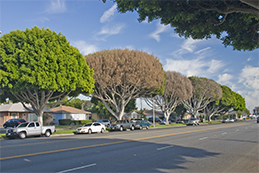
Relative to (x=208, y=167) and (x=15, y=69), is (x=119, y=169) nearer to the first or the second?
(x=208, y=167)

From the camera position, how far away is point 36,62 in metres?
24.3

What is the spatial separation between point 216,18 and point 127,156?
23.4 feet

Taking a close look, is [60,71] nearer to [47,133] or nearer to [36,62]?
[36,62]

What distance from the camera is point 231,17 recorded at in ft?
29.3

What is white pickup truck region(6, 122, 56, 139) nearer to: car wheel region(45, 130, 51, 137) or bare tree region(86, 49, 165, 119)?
car wheel region(45, 130, 51, 137)

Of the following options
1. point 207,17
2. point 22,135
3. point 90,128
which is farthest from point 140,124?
point 207,17

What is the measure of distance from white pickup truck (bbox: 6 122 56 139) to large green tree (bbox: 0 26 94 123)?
4.31m

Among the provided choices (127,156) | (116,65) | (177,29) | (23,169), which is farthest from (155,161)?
(116,65)

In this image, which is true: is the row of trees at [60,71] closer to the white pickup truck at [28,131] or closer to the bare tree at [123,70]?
the bare tree at [123,70]

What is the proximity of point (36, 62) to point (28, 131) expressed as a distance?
7493 mm

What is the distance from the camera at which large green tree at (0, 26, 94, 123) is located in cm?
2355

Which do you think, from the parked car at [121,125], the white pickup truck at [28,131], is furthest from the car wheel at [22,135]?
the parked car at [121,125]

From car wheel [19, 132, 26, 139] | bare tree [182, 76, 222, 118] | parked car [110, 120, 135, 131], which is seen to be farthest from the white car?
bare tree [182, 76, 222, 118]

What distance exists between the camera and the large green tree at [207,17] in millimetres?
7824
